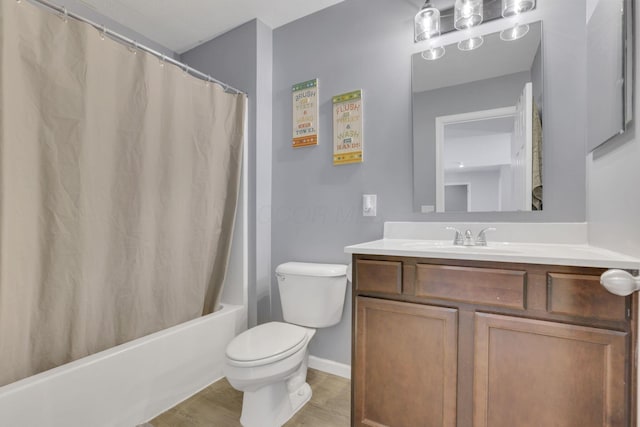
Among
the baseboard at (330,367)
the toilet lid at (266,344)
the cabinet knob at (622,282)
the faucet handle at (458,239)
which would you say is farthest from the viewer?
the baseboard at (330,367)

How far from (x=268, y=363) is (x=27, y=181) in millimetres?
1217

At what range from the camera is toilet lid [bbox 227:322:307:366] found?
1354 millimetres

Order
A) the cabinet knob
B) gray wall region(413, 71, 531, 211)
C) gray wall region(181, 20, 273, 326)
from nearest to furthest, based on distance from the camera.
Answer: the cabinet knob → gray wall region(413, 71, 531, 211) → gray wall region(181, 20, 273, 326)

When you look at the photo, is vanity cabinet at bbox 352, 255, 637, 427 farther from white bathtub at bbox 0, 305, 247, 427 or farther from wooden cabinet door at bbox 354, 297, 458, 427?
white bathtub at bbox 0, 305, 247, 427

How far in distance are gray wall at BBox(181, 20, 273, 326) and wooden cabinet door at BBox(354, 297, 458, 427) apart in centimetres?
103

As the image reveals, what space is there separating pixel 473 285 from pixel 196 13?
7.69 feet

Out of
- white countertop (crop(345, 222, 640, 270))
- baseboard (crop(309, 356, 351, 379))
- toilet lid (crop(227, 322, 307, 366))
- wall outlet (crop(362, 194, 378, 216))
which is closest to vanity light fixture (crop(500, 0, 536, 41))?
white countertop (crop(345, 222, 640, 270))

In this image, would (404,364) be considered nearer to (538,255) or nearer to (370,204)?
(538,255)

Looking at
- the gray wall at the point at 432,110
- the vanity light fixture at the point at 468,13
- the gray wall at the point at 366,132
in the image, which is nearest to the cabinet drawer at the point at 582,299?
the gray wall at the point at 366,132

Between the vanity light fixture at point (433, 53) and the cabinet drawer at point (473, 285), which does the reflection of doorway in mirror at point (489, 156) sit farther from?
the cabinet drawer at point (473, 285)

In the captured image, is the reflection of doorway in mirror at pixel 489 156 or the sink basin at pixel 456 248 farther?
the reflection of doorway in mirror at pixel 489 156

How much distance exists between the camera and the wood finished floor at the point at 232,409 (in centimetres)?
152

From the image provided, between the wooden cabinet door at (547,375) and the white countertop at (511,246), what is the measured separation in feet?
0.69

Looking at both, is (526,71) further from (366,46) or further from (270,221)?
(270,221)
